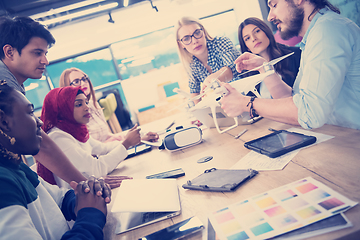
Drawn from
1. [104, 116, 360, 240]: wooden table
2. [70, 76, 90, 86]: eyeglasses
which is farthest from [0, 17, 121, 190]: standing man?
Answer: [70, 76, 90, 86]: eyeglasses

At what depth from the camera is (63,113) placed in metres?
1.70

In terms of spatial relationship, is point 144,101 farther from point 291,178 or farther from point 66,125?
point 291,178

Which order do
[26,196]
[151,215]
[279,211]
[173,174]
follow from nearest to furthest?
[279,211] < [26,196] < [151,215] < [173,174]

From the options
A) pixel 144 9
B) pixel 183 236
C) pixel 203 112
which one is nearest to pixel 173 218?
pixel 183 236

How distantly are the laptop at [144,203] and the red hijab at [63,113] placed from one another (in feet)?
3.07

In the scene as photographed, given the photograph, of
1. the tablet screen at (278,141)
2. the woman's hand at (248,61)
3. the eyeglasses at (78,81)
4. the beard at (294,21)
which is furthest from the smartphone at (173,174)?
the eyeglasses at (78,81)

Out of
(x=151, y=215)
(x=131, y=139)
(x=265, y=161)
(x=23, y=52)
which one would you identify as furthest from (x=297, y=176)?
(x=23, y=52)

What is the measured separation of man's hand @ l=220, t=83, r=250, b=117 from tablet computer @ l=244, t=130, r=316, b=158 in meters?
0.20

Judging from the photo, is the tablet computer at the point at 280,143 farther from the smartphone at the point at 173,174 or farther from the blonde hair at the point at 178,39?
the blonde hair at the point at 178,39

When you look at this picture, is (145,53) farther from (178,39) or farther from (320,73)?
(320,73)

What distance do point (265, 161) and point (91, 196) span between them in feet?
2.21

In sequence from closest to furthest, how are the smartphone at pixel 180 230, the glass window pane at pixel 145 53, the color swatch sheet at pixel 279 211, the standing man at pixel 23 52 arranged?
1. the color swatch sheet at pixel 279 211
2. the smartphone at pixel 180 230
3. the standing man at pixel 23 52
4. the glass window pane at pixel 145 53

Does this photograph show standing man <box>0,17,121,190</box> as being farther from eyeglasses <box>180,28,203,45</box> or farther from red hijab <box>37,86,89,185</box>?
eyeglasses <box>180,28,203,45</box>

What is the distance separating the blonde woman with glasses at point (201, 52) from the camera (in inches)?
84.4
